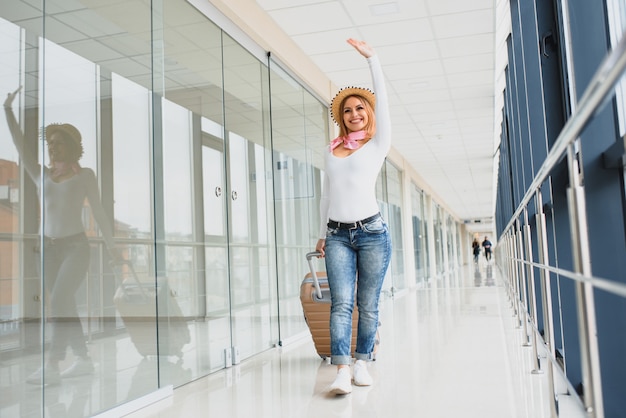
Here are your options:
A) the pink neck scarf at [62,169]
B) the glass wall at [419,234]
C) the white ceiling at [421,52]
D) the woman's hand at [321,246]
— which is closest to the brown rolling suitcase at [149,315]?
the pink neck scarf at [62,169]

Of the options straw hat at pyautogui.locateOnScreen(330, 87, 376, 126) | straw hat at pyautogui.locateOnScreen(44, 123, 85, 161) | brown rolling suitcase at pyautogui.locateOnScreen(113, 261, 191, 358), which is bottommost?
brown rolling suitcase at pyautogui.locateOnScreen(113, 261, 191, 358)

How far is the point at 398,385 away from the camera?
119 inches

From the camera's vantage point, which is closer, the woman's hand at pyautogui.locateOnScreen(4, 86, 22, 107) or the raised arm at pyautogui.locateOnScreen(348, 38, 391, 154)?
the woman's hand at pyautogui.locateOnScreen(4, 86, 22, 107)

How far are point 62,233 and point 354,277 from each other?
137cm

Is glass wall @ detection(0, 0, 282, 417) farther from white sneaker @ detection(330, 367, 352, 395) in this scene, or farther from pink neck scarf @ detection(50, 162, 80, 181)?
white sneaker @ detection(330, 367, 352, 395)

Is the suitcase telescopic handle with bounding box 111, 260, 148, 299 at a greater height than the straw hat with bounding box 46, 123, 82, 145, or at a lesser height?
lesser

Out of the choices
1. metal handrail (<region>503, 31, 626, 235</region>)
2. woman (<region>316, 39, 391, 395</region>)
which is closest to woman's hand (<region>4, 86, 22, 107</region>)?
woman (<region>316, 39, 391, 395</region>)

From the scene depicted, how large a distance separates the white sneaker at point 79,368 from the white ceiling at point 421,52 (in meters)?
3.32

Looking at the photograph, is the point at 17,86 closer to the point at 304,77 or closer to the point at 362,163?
the point at 362,163

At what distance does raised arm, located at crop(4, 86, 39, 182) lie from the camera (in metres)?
2.25

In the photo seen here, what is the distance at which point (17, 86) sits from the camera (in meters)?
2.30

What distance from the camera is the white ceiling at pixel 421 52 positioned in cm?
507

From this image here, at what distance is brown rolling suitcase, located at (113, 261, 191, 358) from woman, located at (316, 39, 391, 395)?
982 millimetres

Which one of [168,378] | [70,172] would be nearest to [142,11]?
[70,172]
